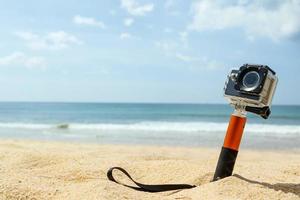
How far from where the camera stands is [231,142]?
259 centimetres

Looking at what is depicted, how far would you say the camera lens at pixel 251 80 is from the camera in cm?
244

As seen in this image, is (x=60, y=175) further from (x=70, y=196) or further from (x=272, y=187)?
(x=272, y=187)

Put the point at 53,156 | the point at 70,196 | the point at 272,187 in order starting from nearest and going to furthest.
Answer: the point at 70,196 → the point at 272,187 → the point at 53,156

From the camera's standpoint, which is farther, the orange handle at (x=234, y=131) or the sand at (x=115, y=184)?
the orange handle at (x=234, y=131)

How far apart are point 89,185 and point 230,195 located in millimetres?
844

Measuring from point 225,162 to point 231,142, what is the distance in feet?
0.48

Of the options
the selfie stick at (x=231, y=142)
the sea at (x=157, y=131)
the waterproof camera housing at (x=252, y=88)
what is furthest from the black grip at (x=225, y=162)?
the sea at (x=157, y=131)

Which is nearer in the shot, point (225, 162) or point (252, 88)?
point (252, 88)

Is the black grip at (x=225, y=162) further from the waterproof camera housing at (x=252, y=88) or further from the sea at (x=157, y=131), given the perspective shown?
the sea at (x=157, y=131)

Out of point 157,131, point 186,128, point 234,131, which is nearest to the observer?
point 234,131

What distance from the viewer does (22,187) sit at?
2250 millimetres

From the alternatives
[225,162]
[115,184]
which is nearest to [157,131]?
[225,162]

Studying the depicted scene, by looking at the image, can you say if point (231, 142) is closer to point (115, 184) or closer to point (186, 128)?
point (115, 184)

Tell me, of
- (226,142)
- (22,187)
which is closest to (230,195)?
(226,142)
